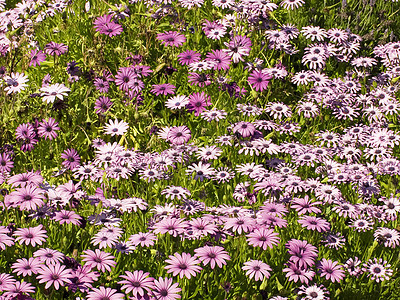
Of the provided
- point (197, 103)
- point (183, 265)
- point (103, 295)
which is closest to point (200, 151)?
point (197, 103)

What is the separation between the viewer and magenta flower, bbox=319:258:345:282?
308 cm

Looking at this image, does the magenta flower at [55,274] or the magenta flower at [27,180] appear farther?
the magenta flower at [27,180]

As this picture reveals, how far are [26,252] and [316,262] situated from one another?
1.60m

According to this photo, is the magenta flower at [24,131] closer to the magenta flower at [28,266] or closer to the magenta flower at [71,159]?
the magenta flower at [71,159]

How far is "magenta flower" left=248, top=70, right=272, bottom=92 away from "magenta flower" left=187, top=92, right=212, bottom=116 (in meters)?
0.40

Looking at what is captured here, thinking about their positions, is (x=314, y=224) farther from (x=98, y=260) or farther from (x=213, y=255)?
(x=98, y=260)

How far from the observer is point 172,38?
494 cm

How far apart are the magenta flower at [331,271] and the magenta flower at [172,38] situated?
95.1 inches

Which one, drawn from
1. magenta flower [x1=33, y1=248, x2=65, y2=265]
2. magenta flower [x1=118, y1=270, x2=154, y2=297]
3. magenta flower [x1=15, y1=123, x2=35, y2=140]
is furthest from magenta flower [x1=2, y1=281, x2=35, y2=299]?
magenta flower [x1=15, y1=123, x2=35, y2=140]

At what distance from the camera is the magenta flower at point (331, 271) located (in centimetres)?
308

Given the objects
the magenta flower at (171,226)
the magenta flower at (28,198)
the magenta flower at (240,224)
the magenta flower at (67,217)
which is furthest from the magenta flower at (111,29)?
the magenta flower at (240,224)

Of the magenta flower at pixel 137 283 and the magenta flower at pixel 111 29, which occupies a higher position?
the magenta flower at pixel 111 29

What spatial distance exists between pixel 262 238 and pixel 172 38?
242 cm

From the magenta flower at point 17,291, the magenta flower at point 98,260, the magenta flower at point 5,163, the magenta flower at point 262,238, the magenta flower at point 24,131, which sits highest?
the magenta flower at point 24,131
